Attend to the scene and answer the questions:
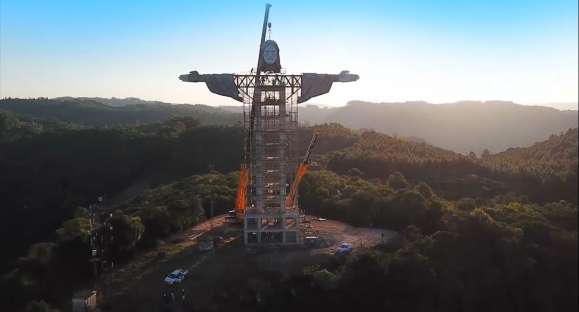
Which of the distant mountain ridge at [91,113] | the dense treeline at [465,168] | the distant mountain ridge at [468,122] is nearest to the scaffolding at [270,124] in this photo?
the dense treeline at [465,168]

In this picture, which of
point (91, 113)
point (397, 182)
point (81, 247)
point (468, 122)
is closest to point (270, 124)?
point (81, 247)

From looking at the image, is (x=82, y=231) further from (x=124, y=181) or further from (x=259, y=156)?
(x=124, y=181)

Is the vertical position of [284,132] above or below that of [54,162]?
above

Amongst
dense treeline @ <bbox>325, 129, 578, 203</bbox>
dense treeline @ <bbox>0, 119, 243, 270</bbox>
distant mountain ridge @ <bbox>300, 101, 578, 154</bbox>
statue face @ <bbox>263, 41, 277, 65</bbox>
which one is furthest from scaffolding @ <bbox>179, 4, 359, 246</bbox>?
distant mountain ridge @ <bbox>300, 101, 578, 154</bbox>

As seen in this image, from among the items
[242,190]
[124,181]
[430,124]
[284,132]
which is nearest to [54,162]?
[124,181]

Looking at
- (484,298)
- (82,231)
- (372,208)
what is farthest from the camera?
(372,208)

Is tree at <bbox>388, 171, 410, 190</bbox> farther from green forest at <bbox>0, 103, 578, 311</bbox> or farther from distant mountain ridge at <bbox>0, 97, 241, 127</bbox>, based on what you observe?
distant mountain ridge at <bbox>0, 97, 241, 127</bbox>

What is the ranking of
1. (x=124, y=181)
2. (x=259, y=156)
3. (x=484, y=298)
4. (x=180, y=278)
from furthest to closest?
(x=124, y=181) < (x=259, y=156) < (x=180, y=278) < (x=484, y=298)
